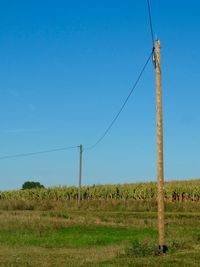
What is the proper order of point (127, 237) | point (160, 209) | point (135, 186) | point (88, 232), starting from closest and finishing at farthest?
point (160, 209), point (127, 237), point (88, 232), point (135, 186)

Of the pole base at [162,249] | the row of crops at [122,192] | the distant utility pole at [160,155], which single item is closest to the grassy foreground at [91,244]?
the pole base at [162,249]

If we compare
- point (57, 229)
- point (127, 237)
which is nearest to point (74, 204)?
point (57, 229)

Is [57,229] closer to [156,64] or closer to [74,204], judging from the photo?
[156,64]

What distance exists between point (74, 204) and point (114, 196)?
905 centimetres

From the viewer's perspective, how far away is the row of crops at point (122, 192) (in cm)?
6512

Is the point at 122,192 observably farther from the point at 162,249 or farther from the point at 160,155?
the point at 162,249

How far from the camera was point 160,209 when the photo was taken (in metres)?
20.3

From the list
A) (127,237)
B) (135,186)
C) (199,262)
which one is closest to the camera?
(199,262)

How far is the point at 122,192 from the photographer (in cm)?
7006

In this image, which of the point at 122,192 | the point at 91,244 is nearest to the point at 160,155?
the point at 91,244

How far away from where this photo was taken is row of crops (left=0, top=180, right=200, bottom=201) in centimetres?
6512

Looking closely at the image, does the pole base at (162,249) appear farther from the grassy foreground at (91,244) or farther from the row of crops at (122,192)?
the row of crops at (122,192)

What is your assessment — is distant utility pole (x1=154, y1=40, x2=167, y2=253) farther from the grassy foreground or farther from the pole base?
the grassy foreground

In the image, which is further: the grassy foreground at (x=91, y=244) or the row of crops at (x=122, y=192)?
the row of crops at (x=122, y=192)
